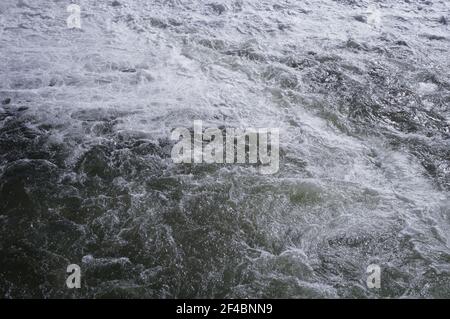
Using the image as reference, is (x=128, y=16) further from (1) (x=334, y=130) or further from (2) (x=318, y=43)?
(1) (x=334, y=130)

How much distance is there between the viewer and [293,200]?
396 cm

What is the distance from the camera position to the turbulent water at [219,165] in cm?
330

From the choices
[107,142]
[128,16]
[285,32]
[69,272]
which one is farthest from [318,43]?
[69,272]

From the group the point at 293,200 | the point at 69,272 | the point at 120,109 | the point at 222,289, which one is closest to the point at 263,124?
the point at 293,200

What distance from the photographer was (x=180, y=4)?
8.08 metres

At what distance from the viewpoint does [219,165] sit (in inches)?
171

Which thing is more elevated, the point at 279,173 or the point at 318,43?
the point at 318,43

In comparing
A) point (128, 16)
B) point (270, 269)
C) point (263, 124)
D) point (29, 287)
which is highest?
point (128, 16)

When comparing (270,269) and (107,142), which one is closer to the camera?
(270,269)

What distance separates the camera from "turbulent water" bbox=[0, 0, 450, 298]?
3.30m

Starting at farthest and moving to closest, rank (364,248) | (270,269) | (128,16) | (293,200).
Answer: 1. (128,16)
2. (293,200)
3. (364,248)
4. (270,269)

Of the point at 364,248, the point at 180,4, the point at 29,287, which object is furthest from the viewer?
the point at 180,4

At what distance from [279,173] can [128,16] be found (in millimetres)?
5012

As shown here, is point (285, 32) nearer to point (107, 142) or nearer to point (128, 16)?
point (128, 16)
